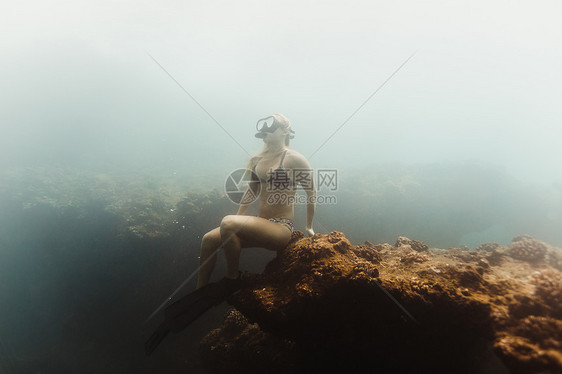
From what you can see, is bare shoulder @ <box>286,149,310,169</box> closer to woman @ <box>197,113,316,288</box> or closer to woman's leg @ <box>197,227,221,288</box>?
woman @ <box>197,113,316,288</box>

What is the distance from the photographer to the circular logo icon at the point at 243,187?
11.6 ft

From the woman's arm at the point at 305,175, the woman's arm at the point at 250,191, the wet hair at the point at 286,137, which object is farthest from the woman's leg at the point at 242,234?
the wet hair at the point at 286,137

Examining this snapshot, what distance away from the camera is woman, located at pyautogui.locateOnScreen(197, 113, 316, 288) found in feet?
8.87

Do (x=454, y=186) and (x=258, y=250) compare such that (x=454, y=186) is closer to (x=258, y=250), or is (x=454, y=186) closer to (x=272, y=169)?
(x=258, y=250)

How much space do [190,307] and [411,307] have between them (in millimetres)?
2557

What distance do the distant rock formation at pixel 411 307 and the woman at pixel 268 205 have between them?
1.46ft

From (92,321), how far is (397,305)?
11.9m

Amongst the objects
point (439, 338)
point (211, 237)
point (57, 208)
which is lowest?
point (57, 208)

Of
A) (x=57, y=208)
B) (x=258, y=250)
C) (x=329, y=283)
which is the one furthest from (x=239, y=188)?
(x=57, y=208)

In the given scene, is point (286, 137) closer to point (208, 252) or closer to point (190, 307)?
point (208, 252)

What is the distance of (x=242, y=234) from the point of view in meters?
2.69

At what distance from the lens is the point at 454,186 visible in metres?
25.2

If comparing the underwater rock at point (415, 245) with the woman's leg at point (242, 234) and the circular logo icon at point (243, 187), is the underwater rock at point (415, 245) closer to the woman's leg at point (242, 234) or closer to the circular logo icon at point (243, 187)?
the woman's leg at point (242, 234)

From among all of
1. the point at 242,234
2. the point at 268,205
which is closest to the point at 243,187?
the point at 268,205
